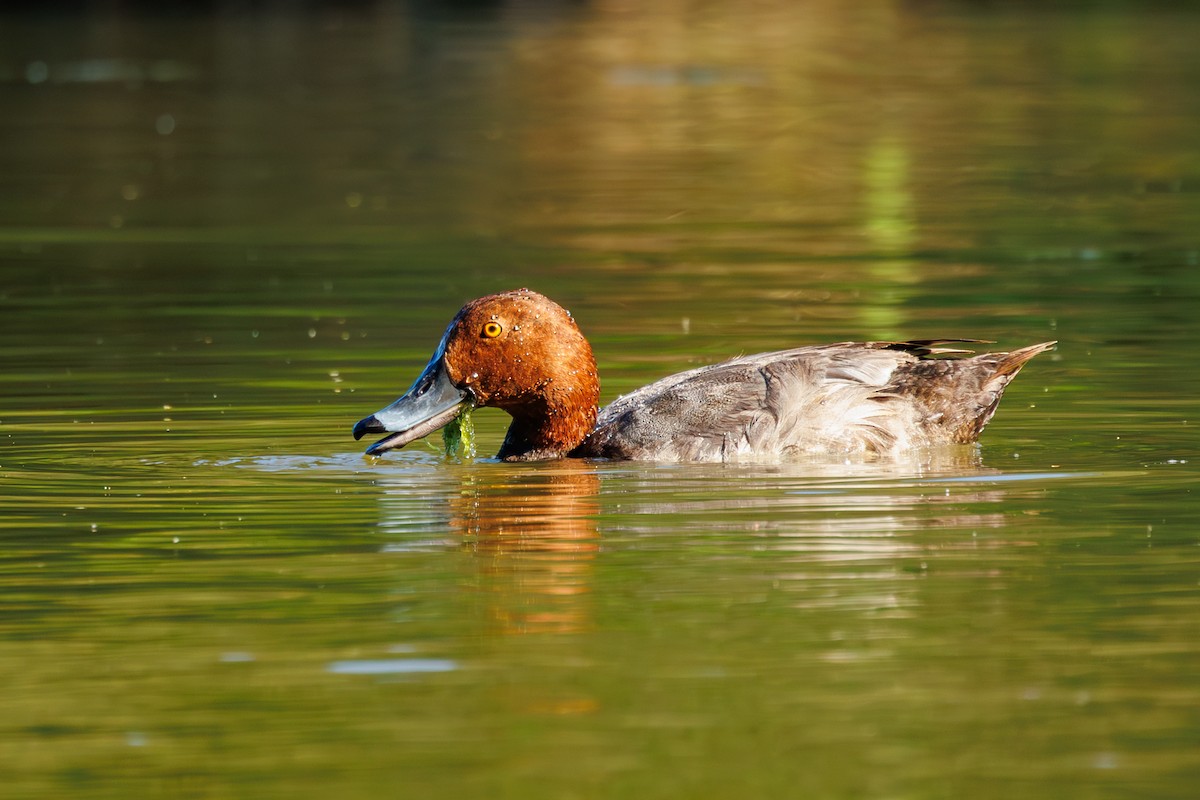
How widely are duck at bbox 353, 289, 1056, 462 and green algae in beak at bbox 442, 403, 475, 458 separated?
7.3 inches

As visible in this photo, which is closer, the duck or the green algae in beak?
the duck

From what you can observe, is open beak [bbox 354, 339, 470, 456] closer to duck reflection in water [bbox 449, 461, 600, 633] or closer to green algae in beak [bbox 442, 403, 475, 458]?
green algae in beak [bbox 442, 403, 475, 458]

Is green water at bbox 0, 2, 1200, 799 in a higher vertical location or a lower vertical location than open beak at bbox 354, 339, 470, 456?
lower

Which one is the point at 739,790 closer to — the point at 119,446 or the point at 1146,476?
the point at 1146,476

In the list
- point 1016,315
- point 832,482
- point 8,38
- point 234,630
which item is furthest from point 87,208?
point 8,38

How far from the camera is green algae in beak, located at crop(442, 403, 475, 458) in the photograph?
415 inches

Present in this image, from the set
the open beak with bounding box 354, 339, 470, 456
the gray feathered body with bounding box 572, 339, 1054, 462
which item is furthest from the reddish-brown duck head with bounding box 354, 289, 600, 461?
the gray feathered body with bounding box 572, 339, 1054, 462

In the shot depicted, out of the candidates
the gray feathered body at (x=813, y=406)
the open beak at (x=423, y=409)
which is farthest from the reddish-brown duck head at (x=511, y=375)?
the gray feathered body at (x=813, y=406)

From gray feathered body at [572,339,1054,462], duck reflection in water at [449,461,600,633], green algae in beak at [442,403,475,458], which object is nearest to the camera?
duck reflection in water at [449,461,600,633]

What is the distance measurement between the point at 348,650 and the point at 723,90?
31.5 meters

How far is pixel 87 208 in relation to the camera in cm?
2264

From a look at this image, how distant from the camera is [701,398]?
9922 millimetres

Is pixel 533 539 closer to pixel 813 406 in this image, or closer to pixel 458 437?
pixel 813 406

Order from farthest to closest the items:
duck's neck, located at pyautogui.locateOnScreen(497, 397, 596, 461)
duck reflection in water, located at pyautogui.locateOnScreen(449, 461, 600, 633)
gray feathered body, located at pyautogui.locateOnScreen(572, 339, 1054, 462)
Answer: duck's neck, located at pyautogui.locateOnScreen(497, 397, 596, 461)
gray feathered body, located at pyautogui.locateOnScreen(572, 339, 1054, 462)
duck reflection in water, located at pyautogui.locateOnScreen(449, 461, 600, 633)
